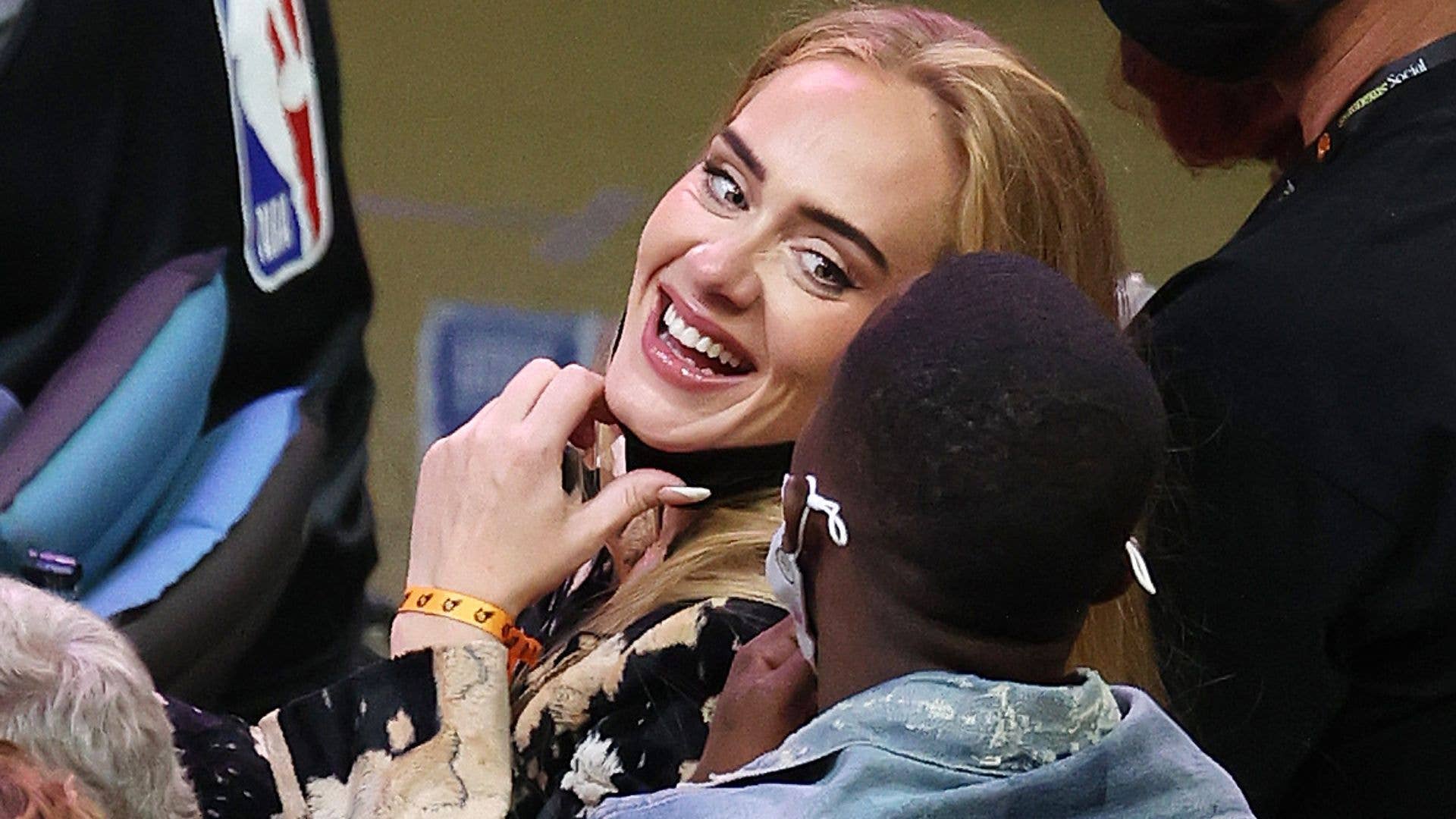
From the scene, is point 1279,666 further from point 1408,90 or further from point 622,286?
point 622,286

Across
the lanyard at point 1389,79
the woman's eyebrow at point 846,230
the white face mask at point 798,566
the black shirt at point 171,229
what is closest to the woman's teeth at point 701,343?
the woman's eyebrow at point 846,230

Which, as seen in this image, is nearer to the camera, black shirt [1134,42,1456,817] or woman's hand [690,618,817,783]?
woman's hand [690,618,817,783]

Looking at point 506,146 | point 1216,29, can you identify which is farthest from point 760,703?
point 506,146

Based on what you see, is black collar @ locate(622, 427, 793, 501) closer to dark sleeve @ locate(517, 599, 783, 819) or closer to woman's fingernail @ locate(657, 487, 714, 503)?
woman's fingernail @ locate(657, 487, 714, 503)

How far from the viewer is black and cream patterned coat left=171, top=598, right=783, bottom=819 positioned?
1.08 metres

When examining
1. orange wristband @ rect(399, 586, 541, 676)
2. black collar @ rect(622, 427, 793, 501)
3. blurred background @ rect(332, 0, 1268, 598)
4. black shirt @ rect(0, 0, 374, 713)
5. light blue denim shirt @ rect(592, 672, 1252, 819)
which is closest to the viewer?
light blue denim shirt @ rect(592, 672, 1252, 819)

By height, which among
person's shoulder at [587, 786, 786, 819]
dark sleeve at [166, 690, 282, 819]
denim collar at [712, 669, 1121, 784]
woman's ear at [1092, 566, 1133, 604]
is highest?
woman's ear at [1092, 566, 1133, 604]

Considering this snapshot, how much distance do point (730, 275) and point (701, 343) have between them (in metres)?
0.05

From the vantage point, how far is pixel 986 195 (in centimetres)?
123

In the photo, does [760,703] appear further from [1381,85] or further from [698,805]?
[1381,85]

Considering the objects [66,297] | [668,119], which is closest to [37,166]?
[66,297]

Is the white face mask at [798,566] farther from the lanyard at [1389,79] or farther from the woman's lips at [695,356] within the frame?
the lanyard at [1389,79]

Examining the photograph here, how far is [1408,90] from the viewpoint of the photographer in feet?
4.33

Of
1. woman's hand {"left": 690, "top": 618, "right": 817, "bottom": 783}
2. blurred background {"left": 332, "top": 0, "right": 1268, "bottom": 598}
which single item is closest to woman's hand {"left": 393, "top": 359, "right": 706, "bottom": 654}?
woman's hand {"left": 690, "top": 618, "right": 817, "bottom": 783}
